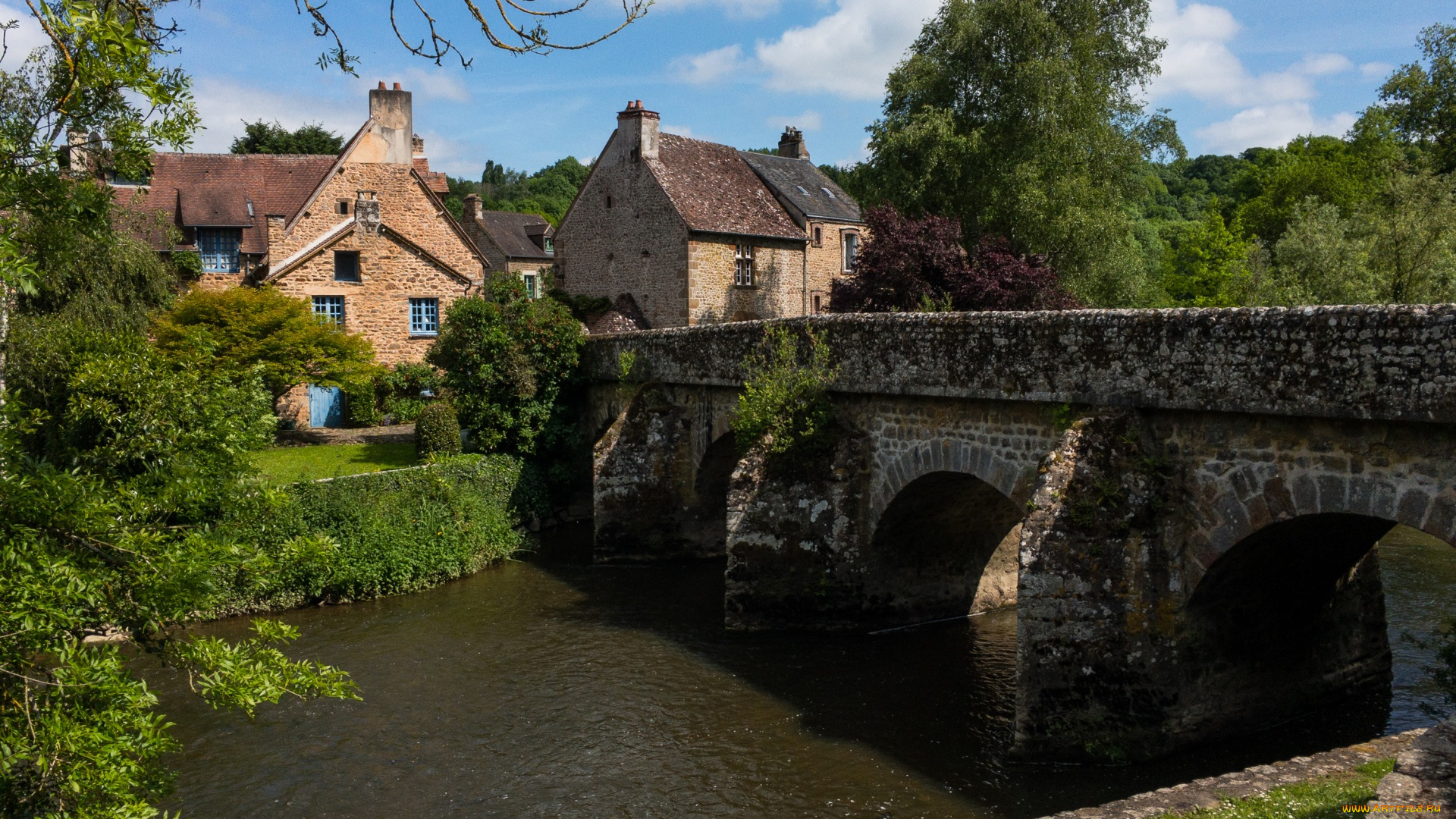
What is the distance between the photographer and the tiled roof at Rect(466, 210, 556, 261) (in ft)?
171

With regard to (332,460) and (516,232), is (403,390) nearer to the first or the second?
(332,460)

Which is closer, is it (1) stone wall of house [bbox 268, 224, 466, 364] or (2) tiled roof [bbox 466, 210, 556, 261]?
(1) stone wall of house [bbox 268, 224, 466, 364]

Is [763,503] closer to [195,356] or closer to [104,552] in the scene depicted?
[195,356]

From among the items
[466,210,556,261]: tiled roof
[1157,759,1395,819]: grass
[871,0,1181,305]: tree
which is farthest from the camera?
[466,210,556,261]: tiled roof

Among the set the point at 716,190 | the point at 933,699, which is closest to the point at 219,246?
the point at 716,190

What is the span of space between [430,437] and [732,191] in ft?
46.4

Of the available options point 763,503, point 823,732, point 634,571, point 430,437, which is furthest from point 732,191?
point 823,732

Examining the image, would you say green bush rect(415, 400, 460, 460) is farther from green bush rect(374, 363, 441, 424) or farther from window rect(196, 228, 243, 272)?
window rect(196, 228, 243, 272)

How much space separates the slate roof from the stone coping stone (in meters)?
26.3

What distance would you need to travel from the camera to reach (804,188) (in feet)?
112

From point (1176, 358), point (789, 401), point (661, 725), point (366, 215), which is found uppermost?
point (366, 215)

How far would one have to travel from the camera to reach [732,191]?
3127 cm

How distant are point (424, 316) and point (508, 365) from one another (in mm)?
10271

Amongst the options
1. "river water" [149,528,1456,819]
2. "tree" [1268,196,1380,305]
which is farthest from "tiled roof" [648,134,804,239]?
"river water" [149,528,1456,819]
